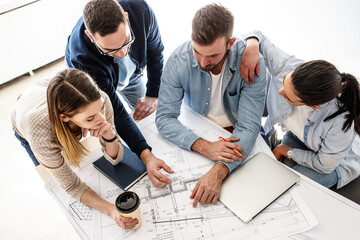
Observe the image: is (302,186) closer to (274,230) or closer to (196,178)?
(274,230)

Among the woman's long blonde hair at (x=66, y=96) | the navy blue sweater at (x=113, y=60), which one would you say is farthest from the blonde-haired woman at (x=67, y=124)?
the navy blue sweater at (x=113, y=60)

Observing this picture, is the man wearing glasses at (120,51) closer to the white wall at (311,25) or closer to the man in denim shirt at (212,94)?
the man in denim shirt at (212,94)

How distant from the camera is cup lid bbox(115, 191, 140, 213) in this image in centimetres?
86

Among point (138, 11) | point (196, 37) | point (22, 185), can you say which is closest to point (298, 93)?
point (196, 37)

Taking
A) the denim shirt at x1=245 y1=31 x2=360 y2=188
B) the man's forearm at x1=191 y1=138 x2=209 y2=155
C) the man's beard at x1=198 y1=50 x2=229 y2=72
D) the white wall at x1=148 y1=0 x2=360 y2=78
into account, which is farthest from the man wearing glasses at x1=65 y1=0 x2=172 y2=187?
the white wall at x1=148 y1=0 x2=360 y2=78

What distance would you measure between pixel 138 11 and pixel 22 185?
1.68 metres

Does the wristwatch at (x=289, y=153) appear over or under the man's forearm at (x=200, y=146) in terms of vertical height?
under

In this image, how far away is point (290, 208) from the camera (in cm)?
98

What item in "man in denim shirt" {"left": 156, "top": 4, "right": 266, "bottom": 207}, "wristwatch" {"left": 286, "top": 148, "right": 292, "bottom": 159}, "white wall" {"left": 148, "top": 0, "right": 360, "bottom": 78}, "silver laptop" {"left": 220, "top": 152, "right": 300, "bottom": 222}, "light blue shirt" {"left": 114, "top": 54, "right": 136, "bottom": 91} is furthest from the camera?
"white wall" {"left": 148, "top": 0, "right": 360, "bottom": 78}

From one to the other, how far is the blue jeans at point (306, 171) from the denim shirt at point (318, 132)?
23 millimetres

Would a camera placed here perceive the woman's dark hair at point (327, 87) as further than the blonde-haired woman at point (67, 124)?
Yes

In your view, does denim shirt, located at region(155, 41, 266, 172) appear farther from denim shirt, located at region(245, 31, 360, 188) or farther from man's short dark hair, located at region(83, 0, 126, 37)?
man's short dark hair, located at region(83, 0, 126, 37)

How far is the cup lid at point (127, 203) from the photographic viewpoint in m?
0.86

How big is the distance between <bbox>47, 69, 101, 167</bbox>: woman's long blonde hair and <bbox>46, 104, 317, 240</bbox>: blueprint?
25 cm
